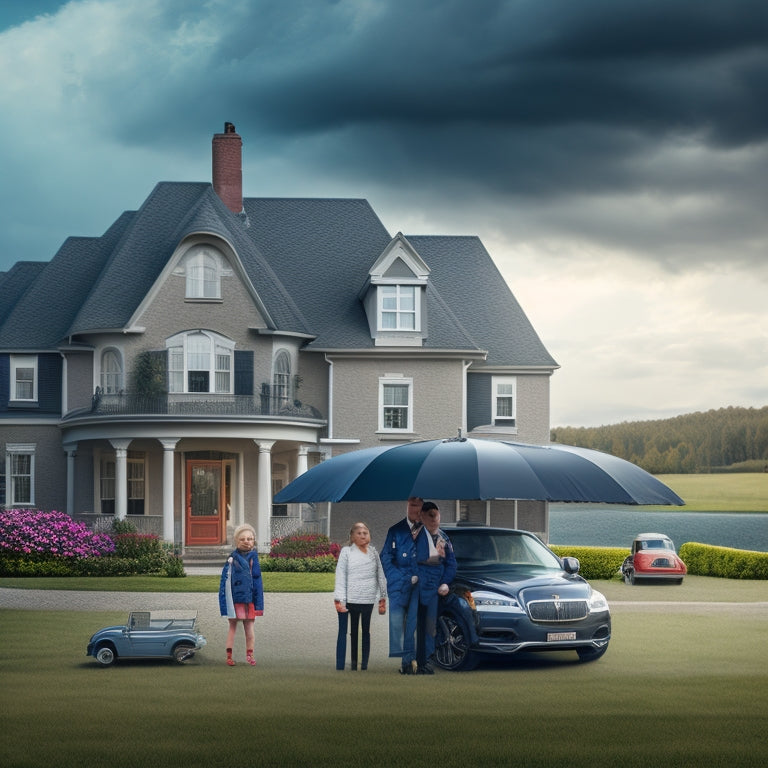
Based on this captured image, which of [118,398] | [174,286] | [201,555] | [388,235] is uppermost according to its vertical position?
[388,235]

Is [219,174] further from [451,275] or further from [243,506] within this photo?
[243,506]

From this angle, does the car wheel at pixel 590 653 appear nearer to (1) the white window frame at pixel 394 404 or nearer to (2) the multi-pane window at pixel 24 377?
(1) the white window frame at pixel 394 404

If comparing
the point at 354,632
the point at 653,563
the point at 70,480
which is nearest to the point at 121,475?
the point at 70,480

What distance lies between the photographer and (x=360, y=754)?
9445 mm

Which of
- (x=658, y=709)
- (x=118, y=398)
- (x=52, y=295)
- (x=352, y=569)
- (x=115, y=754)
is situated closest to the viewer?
(x=115, y=754)

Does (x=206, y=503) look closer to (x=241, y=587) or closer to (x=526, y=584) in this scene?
(x=241, y=587)

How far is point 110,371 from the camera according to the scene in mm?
38062

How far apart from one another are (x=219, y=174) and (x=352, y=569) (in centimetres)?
3045

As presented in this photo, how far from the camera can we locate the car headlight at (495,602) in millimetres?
14836

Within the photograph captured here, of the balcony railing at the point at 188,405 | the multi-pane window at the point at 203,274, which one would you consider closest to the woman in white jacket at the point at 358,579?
the balcony railing at the point at 188,405

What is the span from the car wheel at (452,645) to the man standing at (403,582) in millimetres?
630

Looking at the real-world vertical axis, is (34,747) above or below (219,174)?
below

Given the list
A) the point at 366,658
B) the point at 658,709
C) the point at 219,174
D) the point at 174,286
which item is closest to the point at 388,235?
the point at 219,174

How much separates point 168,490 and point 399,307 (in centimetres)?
985
